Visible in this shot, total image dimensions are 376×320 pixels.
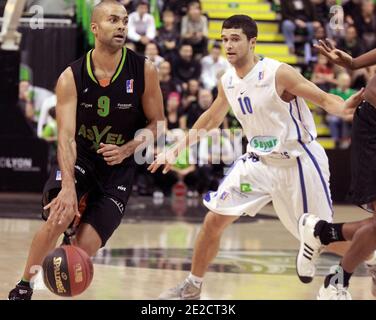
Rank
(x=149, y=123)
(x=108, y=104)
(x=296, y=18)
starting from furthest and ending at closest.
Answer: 1. (x=296, y=18)
2. (x=149, y=123)
3. (x=108, y=104)

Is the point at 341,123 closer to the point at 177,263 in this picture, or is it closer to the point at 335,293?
the point at 177,263

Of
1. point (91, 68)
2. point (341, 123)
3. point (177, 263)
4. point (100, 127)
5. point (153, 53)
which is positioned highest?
point (91, 68)

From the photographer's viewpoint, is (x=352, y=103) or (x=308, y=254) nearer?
(x=352, y=103)

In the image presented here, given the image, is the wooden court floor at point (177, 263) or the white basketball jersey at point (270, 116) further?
the wooden court floor at point (177, 263)

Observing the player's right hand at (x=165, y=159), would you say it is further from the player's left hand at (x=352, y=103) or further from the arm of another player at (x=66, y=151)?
the player's left hand at (x=352, y=103)

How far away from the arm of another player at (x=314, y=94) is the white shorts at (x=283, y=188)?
46 cm

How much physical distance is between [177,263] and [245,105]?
218 centimetres

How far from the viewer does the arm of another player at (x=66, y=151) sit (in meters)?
5.92

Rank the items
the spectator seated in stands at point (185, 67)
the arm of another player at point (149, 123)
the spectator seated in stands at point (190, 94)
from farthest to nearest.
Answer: the spectator seated in stands at point (185, 67), the spectator seated in stands at point (190, 94), the arm of another player at point (149, 123)

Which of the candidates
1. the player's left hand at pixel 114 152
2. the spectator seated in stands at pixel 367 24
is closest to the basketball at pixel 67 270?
the player's left hand at pixel 114 152

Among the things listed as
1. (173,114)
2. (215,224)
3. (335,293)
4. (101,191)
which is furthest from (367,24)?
(335,293)

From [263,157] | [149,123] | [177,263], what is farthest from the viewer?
[177,263]

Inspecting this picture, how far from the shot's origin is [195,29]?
16.2 meters

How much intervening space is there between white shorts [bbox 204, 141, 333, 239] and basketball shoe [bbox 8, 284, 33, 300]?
141 cm
